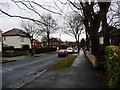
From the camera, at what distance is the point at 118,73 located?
10.5 metres

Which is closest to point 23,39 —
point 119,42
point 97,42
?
point 119,42

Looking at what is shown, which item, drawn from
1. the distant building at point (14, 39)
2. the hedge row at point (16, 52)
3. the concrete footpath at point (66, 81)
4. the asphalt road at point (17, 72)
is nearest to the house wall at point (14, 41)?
the distant building at point (14, 39)

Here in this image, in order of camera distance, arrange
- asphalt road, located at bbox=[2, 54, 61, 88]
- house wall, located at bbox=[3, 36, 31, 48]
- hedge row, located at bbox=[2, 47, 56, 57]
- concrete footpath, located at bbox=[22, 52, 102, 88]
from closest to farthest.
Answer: concrete footpath, located at bbox=[22, 52, 102, 88], asphalt road, located at bbox=[2, 54, 61, 88], hedge row, located at bbox=[2, 47, 56, 57], house wall, located at bbox=[3, 36, 31, 48]

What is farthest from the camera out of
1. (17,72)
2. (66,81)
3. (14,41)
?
(14,41)

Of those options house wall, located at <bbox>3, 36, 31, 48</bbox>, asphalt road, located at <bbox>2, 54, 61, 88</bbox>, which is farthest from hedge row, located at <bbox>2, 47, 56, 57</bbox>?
asphalt road, located at <bbox>2, 54, 61, 88</bbox>

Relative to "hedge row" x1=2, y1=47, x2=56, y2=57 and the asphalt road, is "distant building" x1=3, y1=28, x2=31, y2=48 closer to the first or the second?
"hedge row" x1=2, y1=47, x2=56, y2=57

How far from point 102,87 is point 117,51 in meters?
2.26

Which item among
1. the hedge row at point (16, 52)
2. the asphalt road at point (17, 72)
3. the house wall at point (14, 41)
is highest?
the house wall at point (14, 41)

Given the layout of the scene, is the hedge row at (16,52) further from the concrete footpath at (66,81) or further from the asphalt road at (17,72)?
the concrete footpath at (66,81)

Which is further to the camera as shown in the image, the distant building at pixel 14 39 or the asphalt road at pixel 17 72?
the distant building at pixel 14 39

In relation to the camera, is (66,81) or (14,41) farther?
(14,41)

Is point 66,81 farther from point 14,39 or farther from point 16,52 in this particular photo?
point 14,39

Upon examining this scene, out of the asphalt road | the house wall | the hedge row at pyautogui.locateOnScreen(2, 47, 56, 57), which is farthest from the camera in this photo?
the house wall

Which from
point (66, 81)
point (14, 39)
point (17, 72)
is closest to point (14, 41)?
point (14, 39)
